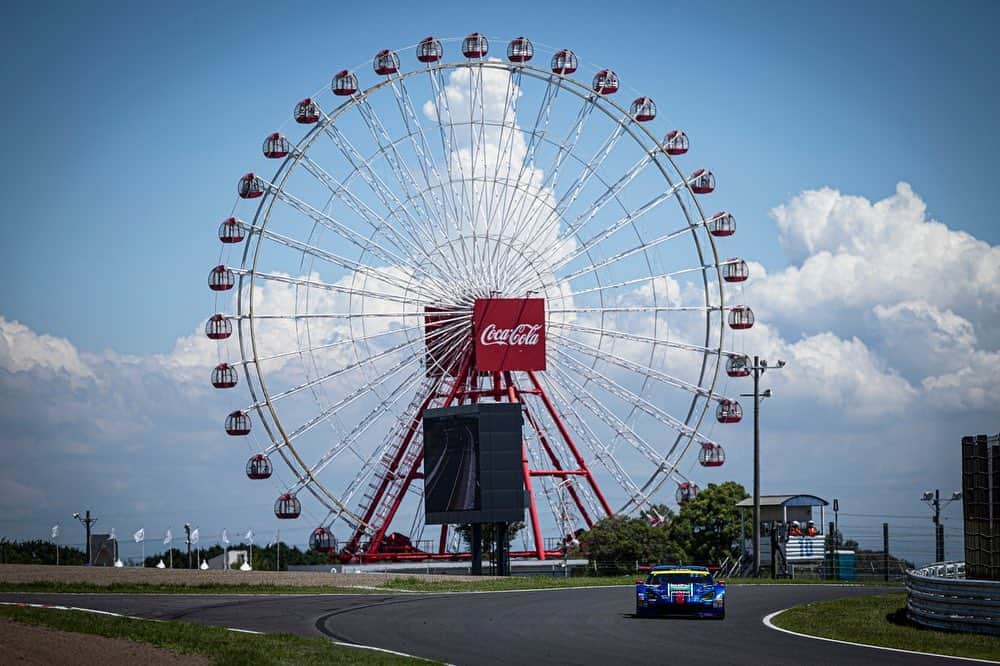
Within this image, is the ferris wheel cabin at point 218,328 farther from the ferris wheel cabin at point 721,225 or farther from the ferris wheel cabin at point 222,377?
the ferris wheel cabin at point 721,225

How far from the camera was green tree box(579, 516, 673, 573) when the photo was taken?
66.2 m

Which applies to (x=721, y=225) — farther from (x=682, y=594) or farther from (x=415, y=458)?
(x=682, y=594)

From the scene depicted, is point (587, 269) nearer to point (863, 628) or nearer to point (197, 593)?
point (197, 593)

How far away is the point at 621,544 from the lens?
218ft

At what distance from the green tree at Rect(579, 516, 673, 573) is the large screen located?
8862 millimetres

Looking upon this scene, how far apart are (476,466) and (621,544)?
11.1 meters

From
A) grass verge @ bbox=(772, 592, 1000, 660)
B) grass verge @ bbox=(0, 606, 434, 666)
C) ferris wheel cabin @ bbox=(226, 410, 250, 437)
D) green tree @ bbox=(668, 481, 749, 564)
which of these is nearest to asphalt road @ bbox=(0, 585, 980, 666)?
grass verge @ bbox=(772, 592, 1000, 660)

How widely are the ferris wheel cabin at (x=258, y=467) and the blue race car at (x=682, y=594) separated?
1287 inches

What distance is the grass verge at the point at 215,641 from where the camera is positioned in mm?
Result: 20625

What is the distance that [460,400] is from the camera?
65000 mm

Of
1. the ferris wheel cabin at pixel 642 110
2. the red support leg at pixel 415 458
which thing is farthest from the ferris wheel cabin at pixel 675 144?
the red support leg at pixel 415 458

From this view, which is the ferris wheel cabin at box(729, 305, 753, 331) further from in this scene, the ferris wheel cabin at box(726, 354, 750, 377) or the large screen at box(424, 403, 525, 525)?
the large screen at box(424, 403, 525, 525)

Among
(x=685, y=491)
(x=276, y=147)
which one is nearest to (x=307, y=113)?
(x=276, y=147)

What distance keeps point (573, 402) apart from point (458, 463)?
7462 mm
